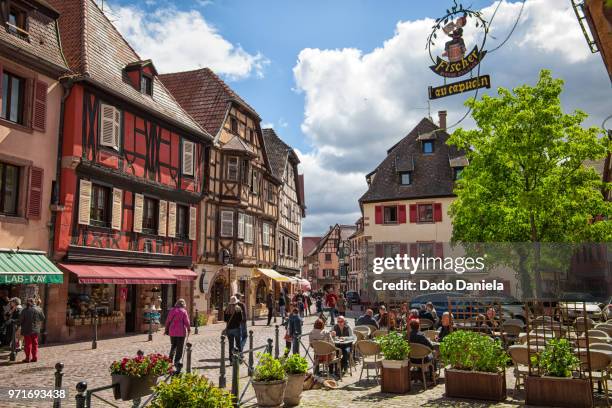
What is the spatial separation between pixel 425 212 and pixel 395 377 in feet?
98.5

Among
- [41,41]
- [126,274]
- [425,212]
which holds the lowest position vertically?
[126,274]

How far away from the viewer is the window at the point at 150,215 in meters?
23.3

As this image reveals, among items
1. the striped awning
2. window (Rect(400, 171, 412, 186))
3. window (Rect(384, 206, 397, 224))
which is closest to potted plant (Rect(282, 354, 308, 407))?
the striped awning

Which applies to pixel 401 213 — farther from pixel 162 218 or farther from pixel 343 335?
pixel 343 335

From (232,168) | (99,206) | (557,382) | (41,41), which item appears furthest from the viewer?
(232,168)

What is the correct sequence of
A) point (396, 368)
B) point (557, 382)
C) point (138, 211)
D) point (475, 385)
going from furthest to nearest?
point (138, 211) → point (396, 368) → point (475, 385) → point (557, 382)

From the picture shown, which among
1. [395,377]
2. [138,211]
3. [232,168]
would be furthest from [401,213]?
[395,377]

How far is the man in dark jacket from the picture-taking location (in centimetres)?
1368

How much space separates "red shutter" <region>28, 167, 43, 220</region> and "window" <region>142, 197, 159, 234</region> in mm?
5707

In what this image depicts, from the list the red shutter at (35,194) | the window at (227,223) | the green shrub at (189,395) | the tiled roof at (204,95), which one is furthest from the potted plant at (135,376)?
the tiled roof at (204,95)

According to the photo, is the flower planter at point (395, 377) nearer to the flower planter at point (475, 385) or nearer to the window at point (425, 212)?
the flower planter at point (475, 385)

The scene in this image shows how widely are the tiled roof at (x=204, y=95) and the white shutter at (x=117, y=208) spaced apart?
28.6ft

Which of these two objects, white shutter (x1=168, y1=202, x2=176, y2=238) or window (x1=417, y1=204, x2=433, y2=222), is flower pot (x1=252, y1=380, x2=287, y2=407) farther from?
window (x1=417, y1=204, x2=433, y2=222)

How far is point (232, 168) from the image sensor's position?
2981 cm
